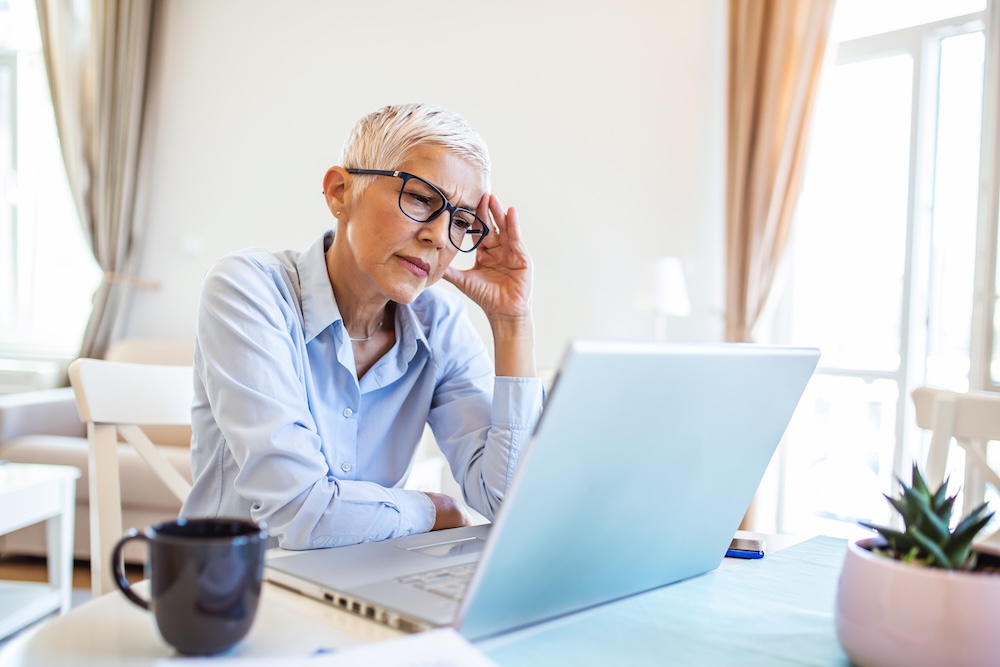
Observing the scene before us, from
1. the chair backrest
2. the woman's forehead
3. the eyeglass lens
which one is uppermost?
the woman's forehead

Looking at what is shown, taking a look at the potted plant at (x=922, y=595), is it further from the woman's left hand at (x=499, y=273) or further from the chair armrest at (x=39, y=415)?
the chair armrest at (x=39, y=415)

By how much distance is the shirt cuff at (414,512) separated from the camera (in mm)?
1060

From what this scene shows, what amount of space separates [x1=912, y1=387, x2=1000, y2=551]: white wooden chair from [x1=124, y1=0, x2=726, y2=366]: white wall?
2043mm

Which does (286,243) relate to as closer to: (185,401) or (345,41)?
(345,41)

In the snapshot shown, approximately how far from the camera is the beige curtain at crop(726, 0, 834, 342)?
327 centimetres

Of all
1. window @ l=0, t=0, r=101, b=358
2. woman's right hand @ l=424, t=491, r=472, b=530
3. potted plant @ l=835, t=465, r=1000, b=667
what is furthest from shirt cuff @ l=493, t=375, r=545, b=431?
window @ l=0, t=0, r=101, b=358

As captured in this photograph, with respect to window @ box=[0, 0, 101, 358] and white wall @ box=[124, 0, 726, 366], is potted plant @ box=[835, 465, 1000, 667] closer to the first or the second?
white wall @ box=[124, 0, 726, 366]

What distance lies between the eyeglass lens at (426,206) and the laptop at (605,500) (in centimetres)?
60

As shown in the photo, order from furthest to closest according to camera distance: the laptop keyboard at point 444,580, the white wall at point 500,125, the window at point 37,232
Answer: the window at point 37,232 → the white wall at point 500,125 → the laptop keyboard at point 444,580

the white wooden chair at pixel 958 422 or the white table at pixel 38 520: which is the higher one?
the white wooden chair at pixel 958 422

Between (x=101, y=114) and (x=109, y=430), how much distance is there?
360 cm

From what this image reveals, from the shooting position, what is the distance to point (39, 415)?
346 cm

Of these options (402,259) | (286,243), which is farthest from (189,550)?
(286,243)

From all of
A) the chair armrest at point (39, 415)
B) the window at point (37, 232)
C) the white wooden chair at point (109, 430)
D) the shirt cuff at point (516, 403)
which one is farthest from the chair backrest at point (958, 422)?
the window at point (37, 232)
